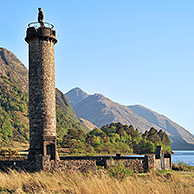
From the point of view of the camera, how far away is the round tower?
29688mm

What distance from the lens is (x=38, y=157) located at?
26141mm

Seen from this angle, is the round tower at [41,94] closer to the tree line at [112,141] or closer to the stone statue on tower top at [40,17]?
the stone statue on tower top at [40,17]

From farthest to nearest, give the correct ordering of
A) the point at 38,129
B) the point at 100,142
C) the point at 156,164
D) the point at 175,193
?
the point at 100,142
the point at 156,164
the point at 38,129
the point at 175,193

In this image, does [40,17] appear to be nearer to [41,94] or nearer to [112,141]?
[41,94]

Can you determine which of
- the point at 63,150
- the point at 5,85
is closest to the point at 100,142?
the point at 63,150

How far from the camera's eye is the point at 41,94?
30.0 metres

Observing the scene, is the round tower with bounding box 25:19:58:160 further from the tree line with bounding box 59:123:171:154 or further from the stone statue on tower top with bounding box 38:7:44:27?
the tree line with bounding box 59:123:171:154

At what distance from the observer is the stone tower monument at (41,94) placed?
97.4ft

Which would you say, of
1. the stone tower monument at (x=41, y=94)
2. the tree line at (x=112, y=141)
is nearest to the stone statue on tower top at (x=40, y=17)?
the stone tower monument at (x=41, y=94)

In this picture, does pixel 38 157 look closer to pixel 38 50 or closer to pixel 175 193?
pixel 38 50

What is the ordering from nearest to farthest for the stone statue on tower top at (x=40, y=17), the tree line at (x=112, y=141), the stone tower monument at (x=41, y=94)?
the stone tower monument at (x=41, y=94) < the stone statue on tower top at (x=40, y=17) < the tree line at (x=112, y=141)

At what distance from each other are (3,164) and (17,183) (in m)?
12.8

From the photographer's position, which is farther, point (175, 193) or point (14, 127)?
point (14, 127)

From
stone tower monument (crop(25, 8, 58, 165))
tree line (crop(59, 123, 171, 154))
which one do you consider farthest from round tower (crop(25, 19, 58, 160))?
tree line (crop(59, 123, 171, 154))
